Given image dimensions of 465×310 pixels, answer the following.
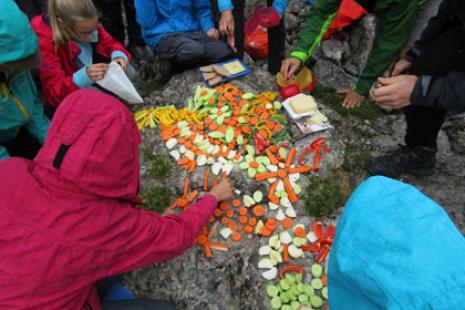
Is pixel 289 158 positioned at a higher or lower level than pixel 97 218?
lower

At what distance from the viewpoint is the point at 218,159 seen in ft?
11.6

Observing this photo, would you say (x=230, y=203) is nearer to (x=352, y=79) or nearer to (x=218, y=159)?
(x=218, y=159)

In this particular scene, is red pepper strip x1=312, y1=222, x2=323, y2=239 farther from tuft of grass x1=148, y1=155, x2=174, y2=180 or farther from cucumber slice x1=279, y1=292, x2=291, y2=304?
tuft of grass x1=148, y1=155, x2=174, y2=180

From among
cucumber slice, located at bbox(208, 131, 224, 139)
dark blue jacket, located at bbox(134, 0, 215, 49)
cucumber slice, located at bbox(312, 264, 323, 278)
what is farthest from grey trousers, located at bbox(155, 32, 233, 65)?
cucumber slice, located at bbox(312, 264, 323, 278)

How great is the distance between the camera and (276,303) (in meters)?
2.66

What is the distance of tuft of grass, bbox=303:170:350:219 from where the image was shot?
126 inches

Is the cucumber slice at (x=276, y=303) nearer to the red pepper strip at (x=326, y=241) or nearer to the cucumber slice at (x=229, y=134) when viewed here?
the red pepper strip at (x=326, y=241)

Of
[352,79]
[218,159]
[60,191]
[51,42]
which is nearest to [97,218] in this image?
[60,191]

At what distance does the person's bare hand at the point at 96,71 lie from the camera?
3.53 m

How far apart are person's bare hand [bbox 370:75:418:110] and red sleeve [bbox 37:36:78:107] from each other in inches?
123

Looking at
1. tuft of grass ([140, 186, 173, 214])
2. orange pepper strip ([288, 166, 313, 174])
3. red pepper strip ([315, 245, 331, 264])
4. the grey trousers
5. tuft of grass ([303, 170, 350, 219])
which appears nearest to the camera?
red pepper strip ([315, 245, 331, 264])

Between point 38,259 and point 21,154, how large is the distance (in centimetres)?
228

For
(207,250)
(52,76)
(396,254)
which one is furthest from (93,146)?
(52,76)

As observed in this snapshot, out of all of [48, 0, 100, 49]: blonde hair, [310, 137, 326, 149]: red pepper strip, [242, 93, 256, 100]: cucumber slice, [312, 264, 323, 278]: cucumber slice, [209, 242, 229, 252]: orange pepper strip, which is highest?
[48, 0, 100, 49]: blonde hair
